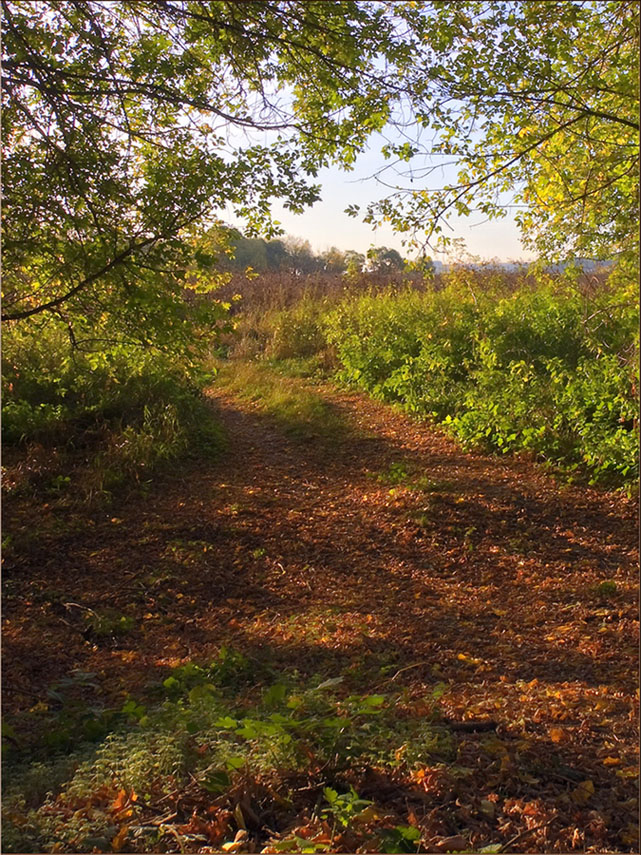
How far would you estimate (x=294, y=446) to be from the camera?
24.4 feet

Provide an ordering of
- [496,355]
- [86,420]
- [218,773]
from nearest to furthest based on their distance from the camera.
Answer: [218,773] → [496,355] → [86,420]

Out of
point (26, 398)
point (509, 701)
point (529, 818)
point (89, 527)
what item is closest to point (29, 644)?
point (89, 527)

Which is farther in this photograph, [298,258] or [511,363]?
[298,258]

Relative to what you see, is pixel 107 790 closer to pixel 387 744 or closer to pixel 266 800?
pixel 266 800

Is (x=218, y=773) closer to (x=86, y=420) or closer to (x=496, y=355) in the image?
(x=86, y=420)

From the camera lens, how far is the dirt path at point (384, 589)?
2.94 metres

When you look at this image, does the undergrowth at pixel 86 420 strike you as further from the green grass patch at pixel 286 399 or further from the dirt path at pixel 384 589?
the green grass patch at pixel 286 399

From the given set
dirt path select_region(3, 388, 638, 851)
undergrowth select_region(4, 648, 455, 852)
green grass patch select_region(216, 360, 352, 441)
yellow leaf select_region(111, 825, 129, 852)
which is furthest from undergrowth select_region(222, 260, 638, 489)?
yellow leaf select_region(111, 825, 129, 852)

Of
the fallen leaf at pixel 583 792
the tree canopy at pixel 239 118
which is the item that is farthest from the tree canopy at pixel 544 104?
the fallen leaf at pixel 583 792

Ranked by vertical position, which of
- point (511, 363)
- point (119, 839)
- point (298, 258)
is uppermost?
point (298, 258)

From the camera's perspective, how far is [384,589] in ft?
14.3

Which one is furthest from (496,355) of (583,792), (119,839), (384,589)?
(119,839)

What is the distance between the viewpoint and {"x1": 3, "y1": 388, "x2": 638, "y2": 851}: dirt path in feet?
9.64

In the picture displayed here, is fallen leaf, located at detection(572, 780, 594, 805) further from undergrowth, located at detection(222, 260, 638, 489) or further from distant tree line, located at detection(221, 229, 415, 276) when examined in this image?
distant tree line, located at detection(221, 229, 415, 276)
